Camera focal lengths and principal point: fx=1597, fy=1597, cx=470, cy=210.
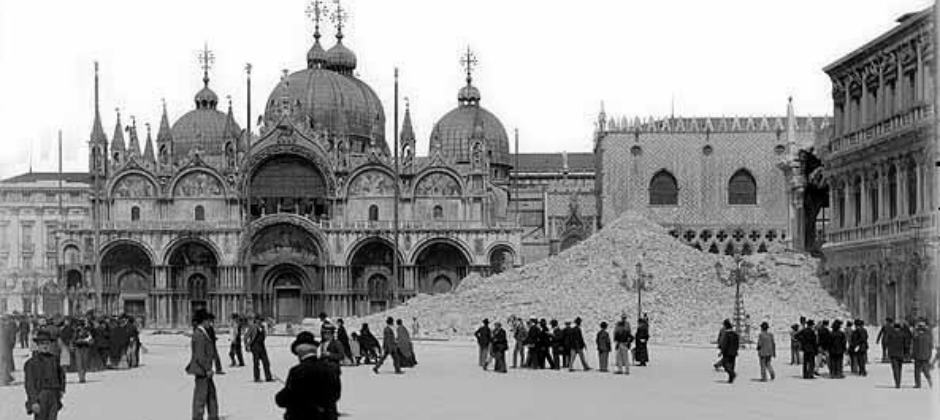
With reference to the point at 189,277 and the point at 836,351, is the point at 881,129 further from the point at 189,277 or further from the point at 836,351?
the point at 189,277

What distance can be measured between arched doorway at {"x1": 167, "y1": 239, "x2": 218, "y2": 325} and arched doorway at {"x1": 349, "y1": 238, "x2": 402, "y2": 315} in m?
7.32

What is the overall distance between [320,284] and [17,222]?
110 feet

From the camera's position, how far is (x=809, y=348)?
30562mm

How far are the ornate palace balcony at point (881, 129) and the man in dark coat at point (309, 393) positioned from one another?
35.4m

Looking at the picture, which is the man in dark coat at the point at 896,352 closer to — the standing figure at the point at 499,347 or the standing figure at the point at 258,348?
the standing figure at the point at 499,347

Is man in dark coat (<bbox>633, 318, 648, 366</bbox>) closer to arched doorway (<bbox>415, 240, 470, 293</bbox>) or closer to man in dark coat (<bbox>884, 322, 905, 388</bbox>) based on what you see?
man in dark coat (<bbox>884, 322, 905, 388</bbox>)

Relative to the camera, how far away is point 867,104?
55219 mm

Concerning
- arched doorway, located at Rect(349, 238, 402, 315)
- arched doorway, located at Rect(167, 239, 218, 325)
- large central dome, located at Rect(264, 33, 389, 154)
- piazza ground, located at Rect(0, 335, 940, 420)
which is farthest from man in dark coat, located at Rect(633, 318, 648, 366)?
large central dome, located at Rect(264, 33, 389, 154)

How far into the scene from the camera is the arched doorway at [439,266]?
82500 mm

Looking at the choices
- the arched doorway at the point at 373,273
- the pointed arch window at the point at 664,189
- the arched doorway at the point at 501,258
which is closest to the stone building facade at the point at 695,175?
the pointed arch window at the point at 664,189

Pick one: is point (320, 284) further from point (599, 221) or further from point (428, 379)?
point (428, 379)

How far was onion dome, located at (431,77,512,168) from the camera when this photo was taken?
335 ft

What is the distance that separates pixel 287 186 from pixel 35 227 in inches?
1227

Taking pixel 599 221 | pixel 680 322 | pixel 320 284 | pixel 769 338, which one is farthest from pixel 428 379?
pixel 599 221
